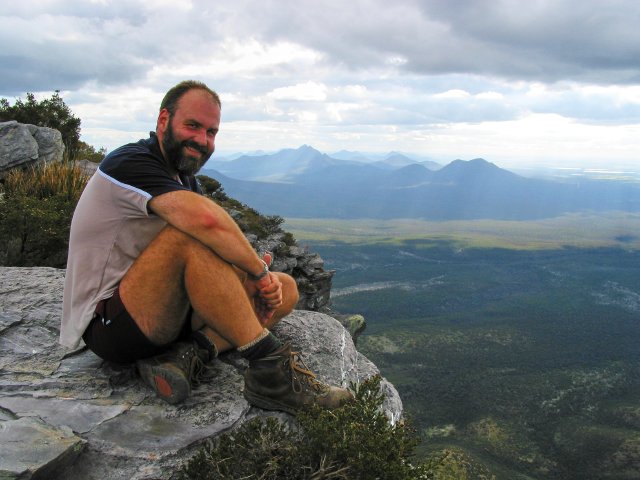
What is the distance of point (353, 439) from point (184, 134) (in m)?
3.19

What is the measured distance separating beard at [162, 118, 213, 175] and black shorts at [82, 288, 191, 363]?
136 centimetres

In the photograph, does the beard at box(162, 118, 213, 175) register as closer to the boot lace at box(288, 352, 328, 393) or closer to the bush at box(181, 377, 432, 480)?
the boot lace at box(288, 352, 328, 393)

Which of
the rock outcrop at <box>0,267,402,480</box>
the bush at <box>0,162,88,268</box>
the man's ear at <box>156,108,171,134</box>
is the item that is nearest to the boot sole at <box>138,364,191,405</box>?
the rock outcrop at <box>0,267,402,480</box>

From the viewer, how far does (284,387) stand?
500cm

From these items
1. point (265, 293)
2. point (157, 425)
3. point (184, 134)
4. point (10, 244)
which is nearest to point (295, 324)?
point (265, 293)

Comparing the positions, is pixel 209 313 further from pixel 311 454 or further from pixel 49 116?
pixel 49 116

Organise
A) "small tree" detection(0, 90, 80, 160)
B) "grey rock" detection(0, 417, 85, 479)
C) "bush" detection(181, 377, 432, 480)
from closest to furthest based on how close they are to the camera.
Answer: "grey rock" detection(0, 417, 85, 479) → "bush" detection(181, 377, 432, 480) → "small tree" detection(0, 90, 80, 160)

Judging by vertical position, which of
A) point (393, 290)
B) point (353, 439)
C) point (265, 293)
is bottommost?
point (393, 290)

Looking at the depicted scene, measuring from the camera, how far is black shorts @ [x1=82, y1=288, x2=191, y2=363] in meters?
4.83

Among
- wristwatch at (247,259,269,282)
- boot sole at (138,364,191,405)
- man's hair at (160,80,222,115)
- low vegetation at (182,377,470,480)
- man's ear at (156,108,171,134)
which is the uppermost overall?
man's hair at (160,80,222,115)

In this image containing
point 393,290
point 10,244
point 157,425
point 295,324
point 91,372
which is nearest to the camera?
point 157,425

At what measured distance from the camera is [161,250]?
4.55m

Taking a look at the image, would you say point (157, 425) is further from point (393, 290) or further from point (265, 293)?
point (393, 290)

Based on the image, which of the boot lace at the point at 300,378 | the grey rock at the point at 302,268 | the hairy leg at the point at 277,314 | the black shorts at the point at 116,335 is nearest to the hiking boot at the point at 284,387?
the boot lace at the point at 300,378
